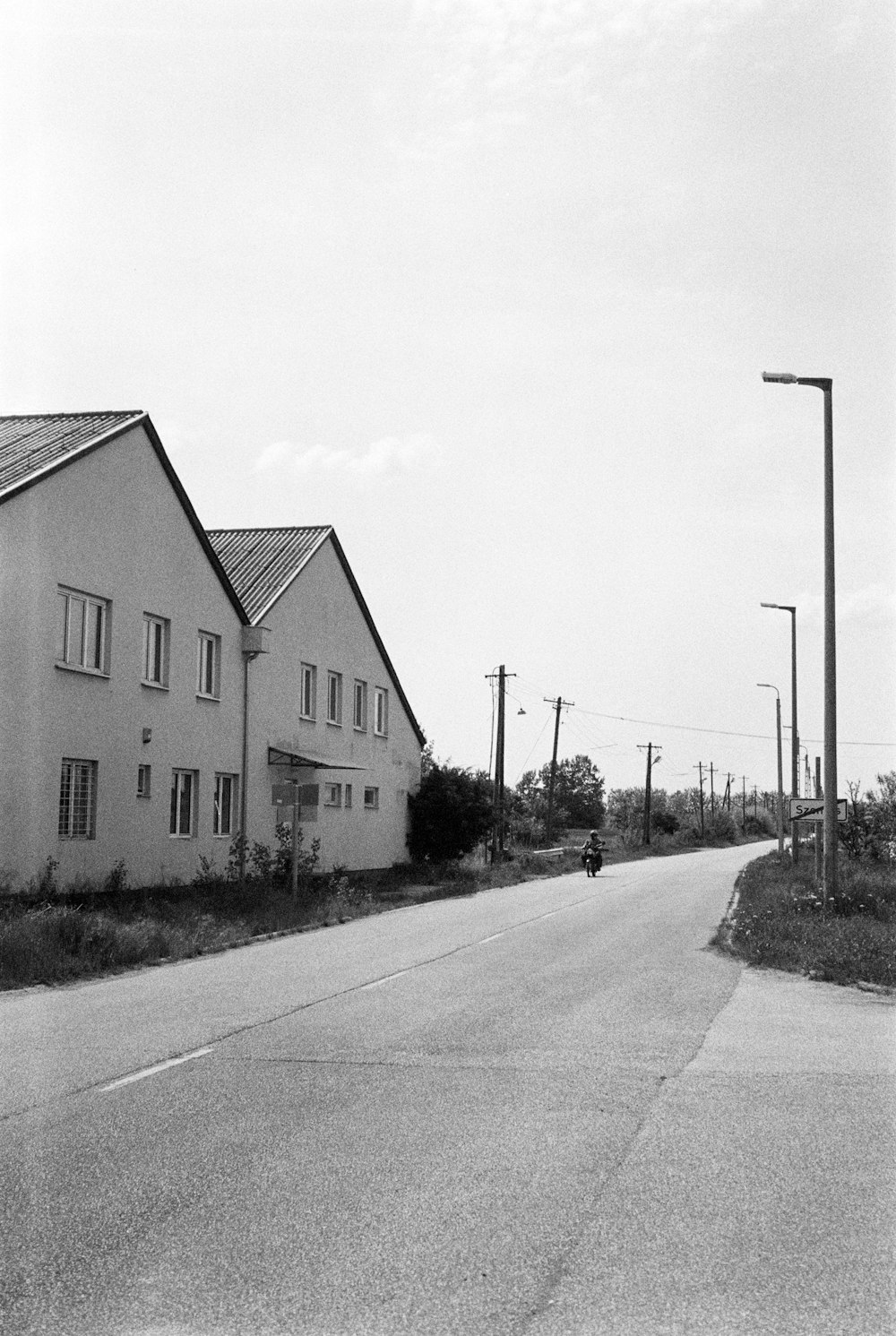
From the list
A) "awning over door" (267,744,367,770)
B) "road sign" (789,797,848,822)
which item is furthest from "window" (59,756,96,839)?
"road sign" (789,797,848,822)

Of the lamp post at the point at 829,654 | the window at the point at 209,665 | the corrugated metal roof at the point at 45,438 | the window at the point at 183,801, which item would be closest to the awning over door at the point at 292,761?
the window at the point at 209,665

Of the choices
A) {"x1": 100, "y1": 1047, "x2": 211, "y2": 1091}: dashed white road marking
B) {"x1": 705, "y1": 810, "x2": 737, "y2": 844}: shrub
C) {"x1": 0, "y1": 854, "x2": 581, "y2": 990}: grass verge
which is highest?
{"x1": 100, "y1": 1047, "x2": 211, "y2": 1091}: dashed white road marking

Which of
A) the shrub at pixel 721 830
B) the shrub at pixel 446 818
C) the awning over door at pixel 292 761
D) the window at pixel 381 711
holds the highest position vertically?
the window at pixel 381 711

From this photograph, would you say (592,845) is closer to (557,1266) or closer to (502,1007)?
(502,1007)

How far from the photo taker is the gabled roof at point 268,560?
110 ft

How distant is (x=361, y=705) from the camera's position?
40.1 meters

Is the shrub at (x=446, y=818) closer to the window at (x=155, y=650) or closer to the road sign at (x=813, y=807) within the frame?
the window at (x=155, y=650)

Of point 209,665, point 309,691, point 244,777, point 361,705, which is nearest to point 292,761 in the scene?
point 244,777

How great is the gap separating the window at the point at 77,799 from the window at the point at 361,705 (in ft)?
53.0

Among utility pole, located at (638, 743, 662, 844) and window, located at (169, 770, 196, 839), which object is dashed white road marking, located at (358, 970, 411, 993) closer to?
window, located at (169, 770, 196, 839)

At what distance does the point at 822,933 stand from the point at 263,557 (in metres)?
22.1

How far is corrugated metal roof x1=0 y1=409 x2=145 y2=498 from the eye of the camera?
73.9 feet

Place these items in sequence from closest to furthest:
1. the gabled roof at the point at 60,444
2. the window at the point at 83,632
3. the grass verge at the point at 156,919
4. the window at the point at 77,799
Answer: the grass verge at the point at 156,919, the gabled roof at the point at 60,444, the window at the point at 77,799, the window at the point at 83,632

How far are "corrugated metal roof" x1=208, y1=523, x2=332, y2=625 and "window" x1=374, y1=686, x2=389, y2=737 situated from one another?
5.95 metres
